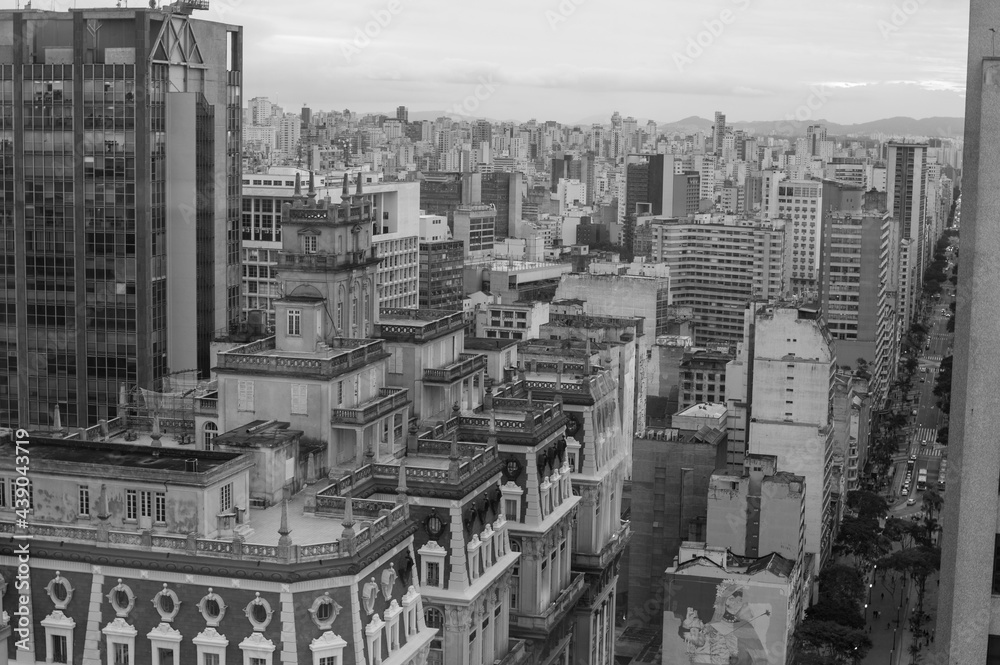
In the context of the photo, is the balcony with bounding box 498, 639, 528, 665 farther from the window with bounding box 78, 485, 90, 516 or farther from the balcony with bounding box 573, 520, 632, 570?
the window with bounding box 78, 485, 90, 516

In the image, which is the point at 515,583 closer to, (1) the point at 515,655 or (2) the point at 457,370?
(1) the point at 515,655

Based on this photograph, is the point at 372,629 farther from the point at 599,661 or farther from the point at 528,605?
the point at 599,661

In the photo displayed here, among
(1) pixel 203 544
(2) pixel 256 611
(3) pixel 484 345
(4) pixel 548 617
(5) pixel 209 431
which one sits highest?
(3) pixel 484 345

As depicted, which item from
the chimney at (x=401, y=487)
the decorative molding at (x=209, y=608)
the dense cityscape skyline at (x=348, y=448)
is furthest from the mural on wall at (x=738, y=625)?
the decorative molding at (x=209, y=608)

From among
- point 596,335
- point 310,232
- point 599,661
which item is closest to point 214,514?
point 310,232

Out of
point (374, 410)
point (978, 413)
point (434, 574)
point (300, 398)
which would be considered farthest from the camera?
point (374, 410)

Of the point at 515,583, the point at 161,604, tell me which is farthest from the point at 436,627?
the point at 161,604

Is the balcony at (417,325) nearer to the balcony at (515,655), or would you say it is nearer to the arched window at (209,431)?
the arched window at (209,431)
